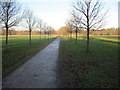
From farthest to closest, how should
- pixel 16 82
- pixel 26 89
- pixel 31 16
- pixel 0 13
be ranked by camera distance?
1. pixel 31 16
2. pixel 0 13
3. pixel 16 82
4. pixel 26 89

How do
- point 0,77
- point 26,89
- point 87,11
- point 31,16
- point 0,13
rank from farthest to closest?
point 31,16
point 87,11
point 0,13
point 0,77
point 26,89

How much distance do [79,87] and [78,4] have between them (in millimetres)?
9721

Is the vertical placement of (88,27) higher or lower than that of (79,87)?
higher

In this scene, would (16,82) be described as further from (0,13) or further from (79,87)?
(0,13)

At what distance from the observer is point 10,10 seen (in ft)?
36.6

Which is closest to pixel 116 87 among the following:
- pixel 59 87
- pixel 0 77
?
pixel 59 87

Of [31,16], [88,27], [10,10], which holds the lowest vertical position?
[88,27]

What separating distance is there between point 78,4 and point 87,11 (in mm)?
1341

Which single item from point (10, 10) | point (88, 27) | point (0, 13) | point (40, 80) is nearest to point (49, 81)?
point (40, 80)

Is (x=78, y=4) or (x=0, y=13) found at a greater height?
(x=78, y=4)

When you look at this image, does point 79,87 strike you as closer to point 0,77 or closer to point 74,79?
point 74,79

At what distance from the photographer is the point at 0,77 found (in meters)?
4.72

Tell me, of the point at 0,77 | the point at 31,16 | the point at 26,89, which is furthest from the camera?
the point at 31,16

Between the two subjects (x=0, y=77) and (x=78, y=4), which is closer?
(x=0, y=77)
